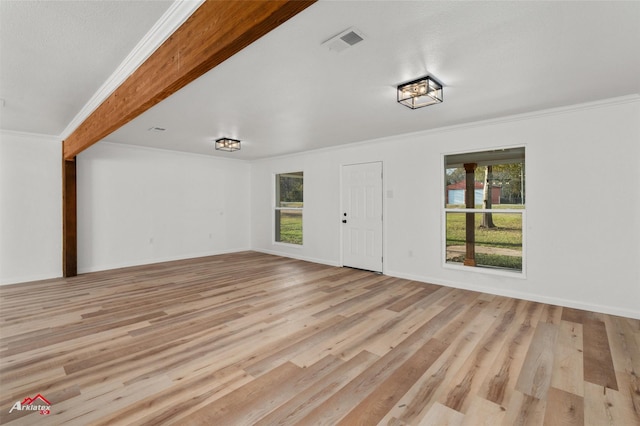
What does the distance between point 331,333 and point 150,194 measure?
5.38 metres

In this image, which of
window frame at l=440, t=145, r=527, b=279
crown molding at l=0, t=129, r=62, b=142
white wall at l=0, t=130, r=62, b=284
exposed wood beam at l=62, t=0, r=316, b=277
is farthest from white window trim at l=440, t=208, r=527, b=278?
crown molding at l=0, t=129, r=62, b=142

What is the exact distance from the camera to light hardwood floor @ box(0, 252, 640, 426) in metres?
1.94

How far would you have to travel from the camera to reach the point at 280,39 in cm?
215

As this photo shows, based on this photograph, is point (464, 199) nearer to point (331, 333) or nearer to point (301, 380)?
point (331, 333)

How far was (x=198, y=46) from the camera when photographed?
5.75 ft

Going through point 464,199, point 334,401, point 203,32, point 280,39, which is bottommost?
point 334,401

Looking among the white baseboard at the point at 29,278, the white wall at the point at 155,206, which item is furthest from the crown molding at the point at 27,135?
the white baseboard at the point at 29,278

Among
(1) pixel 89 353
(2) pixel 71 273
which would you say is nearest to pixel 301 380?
(1) pixel 89 353

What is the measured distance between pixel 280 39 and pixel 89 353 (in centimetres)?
304

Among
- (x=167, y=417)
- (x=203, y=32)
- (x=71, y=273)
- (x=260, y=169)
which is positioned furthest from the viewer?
(x=260, y=169)

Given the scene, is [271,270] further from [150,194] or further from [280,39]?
[280,39]

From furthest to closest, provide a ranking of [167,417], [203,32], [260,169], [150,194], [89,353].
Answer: [260,169]
[150,194]
[89,353]
[167,417]
[203,32]

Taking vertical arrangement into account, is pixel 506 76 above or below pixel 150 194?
above

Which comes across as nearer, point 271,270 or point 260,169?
point 271,270
